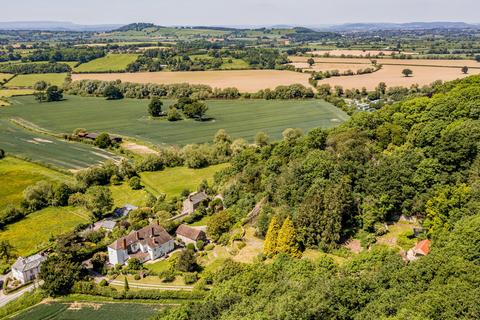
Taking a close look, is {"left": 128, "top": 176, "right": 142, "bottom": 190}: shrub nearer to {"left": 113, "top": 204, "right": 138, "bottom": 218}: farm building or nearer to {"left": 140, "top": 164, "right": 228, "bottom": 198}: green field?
{"left": 140, "top": 164, "right": 228, "bottom": 198}: green field

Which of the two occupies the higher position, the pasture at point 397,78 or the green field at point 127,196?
the pasture at point 397,78

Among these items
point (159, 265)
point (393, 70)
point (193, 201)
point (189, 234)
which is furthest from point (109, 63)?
point (159, 265)

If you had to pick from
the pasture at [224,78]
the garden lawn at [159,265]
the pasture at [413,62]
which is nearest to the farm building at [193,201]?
the garden lawn at [159,265]

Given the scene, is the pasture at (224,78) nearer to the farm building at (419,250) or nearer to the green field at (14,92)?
the green field at (14,92)

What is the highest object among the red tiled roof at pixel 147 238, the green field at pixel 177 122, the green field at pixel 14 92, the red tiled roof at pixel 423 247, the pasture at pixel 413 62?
the pasture at pixel 413 62

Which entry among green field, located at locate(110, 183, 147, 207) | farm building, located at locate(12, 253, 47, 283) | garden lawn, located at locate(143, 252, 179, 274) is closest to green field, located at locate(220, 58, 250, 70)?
green field, located at locate(110, 183, 147, 207)

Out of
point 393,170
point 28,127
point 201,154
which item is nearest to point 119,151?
point 201,154

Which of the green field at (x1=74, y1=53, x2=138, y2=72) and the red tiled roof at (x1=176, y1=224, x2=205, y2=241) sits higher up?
the green field at (x1=74, y1=53, x2=138, y2=72)
